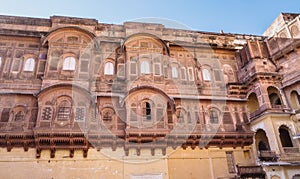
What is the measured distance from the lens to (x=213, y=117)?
19.4m

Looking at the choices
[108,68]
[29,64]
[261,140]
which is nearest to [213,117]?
[261,140]

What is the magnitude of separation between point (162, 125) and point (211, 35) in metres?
11.6

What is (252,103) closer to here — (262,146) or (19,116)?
(262,146)

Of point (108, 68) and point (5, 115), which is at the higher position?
point (108, 68)

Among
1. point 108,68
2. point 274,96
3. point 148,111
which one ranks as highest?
point 108,68

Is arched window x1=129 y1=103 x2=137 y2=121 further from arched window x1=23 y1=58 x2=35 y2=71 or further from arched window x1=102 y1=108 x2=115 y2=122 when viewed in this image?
arched window x1=23 y1=58 x2=35 y2=71

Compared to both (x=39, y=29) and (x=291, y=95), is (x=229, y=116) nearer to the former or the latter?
(x=291, y=95)

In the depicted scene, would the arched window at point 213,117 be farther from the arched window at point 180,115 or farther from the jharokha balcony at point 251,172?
the jharokha balcony at point 251,172

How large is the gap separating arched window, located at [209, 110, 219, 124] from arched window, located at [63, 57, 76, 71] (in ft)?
38.0

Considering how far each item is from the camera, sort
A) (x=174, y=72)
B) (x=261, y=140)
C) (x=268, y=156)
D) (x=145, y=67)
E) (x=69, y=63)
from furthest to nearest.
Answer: (x=174, y=72) → (x=261, y=140) → (x=145, y=67) → (x=69, y=63) → (x=268, y=156)

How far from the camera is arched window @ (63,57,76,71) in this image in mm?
18658

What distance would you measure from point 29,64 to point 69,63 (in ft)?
10.2

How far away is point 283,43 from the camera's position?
21000mm

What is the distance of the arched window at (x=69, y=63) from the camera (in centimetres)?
1866
